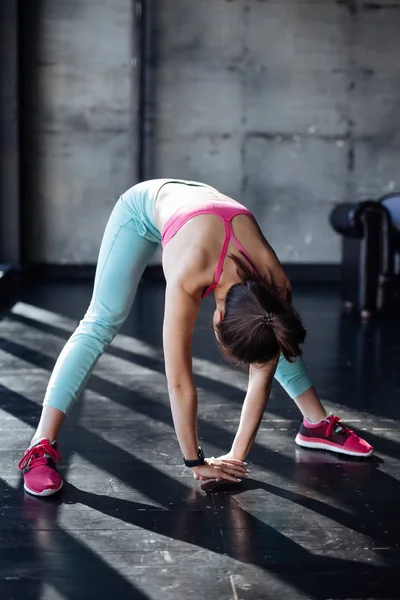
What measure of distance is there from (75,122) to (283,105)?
1.75 metres

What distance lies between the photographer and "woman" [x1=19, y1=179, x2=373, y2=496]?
203 cm

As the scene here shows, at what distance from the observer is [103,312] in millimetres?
2486

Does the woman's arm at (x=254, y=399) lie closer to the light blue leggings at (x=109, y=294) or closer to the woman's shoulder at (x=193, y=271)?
the woman's shoulder at (x=193, y=271)

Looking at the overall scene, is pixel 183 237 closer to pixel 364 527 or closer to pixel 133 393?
pixel 364 527

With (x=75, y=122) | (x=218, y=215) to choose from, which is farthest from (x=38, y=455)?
(x=75, y=122)

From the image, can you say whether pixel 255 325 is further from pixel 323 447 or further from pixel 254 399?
pixel 323 447

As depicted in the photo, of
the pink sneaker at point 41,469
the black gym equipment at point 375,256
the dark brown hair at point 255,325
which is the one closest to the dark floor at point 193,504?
the pink sneaker at point 41,469

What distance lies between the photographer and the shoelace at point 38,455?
2463 mm

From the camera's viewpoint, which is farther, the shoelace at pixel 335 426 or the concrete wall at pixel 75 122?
the concrete wall at pixel 75 122

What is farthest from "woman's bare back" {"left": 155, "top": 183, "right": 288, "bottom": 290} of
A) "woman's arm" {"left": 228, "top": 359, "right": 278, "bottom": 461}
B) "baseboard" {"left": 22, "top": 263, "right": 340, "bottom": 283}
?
"baseboard" {"left": 22, "top": 263, "right": 340, "bottom": 283}

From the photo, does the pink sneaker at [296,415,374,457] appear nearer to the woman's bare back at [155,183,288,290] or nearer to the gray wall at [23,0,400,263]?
the woman's bare back at [155,183,288,290]

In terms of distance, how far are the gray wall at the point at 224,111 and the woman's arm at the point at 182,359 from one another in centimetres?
500

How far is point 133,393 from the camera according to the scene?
A: 11.6 ft

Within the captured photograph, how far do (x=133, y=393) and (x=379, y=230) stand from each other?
252 centimetres
